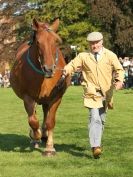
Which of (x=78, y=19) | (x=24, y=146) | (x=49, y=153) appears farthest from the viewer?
(x=78, y=19)

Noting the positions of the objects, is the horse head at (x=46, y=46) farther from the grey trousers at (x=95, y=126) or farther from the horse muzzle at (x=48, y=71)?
the grey trousers at (x=95, y=126)

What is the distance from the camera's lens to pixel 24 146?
11.6m

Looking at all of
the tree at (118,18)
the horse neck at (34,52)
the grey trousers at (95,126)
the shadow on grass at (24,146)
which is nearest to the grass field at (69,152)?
the shadow on grass at (24,146)

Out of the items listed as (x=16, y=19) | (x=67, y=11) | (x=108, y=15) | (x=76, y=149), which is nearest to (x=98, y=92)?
(x=76, y=149)

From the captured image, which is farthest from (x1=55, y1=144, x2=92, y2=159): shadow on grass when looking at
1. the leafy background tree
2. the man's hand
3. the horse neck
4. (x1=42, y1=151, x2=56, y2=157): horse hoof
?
the leafy background tree

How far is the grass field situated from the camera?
8.77 metres

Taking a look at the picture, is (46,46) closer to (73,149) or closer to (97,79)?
(97,79)

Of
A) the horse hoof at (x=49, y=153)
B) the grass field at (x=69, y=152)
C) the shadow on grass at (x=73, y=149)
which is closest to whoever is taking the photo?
the grass field at (x=69, y=152)

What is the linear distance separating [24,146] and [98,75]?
264cm

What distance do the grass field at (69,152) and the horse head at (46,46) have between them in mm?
1546

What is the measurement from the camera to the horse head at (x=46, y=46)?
31.2ft

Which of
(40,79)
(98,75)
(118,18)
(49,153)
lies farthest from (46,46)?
(118,18)

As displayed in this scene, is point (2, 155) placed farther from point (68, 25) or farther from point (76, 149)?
point (68, 25)

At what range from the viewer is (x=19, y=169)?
9023 millimetres
